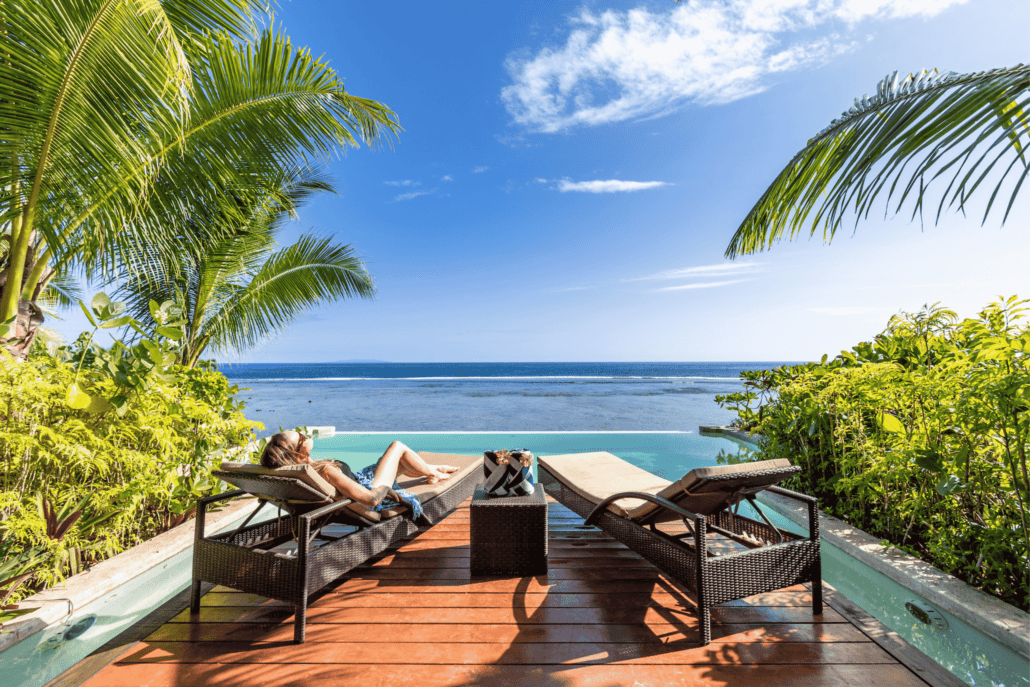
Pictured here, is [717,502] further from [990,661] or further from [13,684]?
[13,684]

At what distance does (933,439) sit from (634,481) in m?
1.83

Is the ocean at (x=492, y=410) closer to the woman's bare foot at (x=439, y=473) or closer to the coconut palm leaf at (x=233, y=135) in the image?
the coconut palm leaf at (x=233, y=135)

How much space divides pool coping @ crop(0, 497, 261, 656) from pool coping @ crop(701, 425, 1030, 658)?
3776 mm

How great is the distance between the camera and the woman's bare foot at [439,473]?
3607mm

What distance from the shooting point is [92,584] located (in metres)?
2.32

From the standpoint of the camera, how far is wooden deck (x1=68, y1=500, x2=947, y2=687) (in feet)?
5.41

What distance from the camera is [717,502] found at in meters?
2.21

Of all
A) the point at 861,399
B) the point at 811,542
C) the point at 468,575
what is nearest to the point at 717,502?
the point at 811,542

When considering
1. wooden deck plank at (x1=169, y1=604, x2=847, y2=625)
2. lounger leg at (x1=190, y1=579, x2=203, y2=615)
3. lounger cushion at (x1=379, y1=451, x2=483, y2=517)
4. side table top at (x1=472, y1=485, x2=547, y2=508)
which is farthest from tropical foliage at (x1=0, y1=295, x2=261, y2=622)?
side table top at (x1=472, y1=485, x2=547, y2=508)

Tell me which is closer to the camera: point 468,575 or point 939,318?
point 468,575

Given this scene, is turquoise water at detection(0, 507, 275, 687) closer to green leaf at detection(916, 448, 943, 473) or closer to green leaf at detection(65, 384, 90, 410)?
green leaf at detection(65, 384, 90, 410)

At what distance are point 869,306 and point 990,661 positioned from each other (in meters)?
33.9

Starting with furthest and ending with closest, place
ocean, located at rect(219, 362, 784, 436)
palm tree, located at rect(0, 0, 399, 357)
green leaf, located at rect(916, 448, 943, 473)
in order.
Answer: ocean, located at rect(219, 362, 784, 436)
palm tree, located at rect(0, 0, 399, 357)
green leaf, located at rect(916, 448, 943, 473)

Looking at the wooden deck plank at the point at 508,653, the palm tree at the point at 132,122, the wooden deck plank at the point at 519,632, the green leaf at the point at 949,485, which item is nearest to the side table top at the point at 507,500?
the wooden deck plank at the point at 519,632
